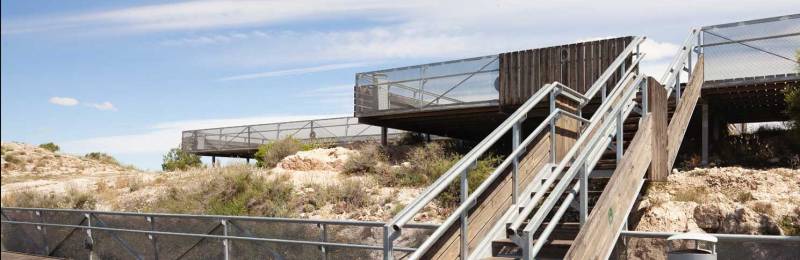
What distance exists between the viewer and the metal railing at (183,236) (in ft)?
35.2

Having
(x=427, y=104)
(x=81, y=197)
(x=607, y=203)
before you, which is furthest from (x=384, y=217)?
(x=81, y=197)

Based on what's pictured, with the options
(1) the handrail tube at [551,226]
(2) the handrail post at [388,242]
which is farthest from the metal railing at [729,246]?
(2) the handrail post at [388,242]

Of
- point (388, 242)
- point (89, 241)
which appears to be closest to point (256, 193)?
point (89, 241)

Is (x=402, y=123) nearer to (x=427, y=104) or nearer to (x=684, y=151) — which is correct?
(x=427, y=104)

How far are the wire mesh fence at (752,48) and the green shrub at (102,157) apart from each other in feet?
122

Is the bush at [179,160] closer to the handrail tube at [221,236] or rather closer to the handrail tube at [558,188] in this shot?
the handrail tube at [221,236]

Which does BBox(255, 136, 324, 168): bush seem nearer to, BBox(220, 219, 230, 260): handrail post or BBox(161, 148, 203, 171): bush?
BBox(161, 148, 203, 171): bush

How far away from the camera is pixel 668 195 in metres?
13.8

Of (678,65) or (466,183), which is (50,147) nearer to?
(678,65)

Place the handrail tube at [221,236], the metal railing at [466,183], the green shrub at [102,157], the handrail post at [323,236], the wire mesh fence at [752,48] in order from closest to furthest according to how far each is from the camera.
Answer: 1. the metal railing at [466,183]
2. the handrail tube at [221,236]
3. the handrail post at [323,236]
4. the wire mesh fence at [752,48]
5. the green shrub at [102,157]

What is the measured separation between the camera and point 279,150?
25.1 metres

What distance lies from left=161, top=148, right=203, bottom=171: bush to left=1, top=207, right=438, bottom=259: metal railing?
15946 mm

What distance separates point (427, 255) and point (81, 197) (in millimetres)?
18915

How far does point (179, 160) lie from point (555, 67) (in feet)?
64.1
